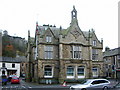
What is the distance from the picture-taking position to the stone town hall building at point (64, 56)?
37.6 meters

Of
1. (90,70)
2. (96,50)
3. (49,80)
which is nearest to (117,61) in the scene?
(96,50)

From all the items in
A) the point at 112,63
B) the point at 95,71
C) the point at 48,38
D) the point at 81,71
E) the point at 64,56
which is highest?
the point at 48,38

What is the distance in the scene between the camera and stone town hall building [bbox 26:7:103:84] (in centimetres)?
3756

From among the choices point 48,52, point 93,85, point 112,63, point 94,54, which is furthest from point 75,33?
point 112,63

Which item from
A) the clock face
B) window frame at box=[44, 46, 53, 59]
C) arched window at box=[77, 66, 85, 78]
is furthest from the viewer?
the clock face

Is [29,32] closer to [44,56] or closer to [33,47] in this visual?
[33,47]

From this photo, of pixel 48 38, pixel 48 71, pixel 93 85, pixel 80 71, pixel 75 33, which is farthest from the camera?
pixel 75 33

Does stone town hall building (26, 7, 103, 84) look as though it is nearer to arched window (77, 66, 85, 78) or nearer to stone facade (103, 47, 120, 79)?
arched window (77, 66, 85, 78)

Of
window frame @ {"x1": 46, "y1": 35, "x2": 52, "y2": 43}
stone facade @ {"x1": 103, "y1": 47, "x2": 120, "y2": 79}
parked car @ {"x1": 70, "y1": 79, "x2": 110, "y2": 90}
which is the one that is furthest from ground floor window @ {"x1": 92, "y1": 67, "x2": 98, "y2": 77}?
parked car @ {"x1": 70, "y1": 79, "x2": 110, "y2": 90}

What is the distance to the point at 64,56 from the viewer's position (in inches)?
1528

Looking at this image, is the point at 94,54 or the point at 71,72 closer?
the point at 71,72

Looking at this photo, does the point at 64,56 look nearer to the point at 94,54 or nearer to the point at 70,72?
the point at 70,72

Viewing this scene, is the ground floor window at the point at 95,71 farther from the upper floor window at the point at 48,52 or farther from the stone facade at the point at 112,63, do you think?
the stone facade at the point at 112,63

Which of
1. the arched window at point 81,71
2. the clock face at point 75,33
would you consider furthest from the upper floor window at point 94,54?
the clock face at point 75,33
